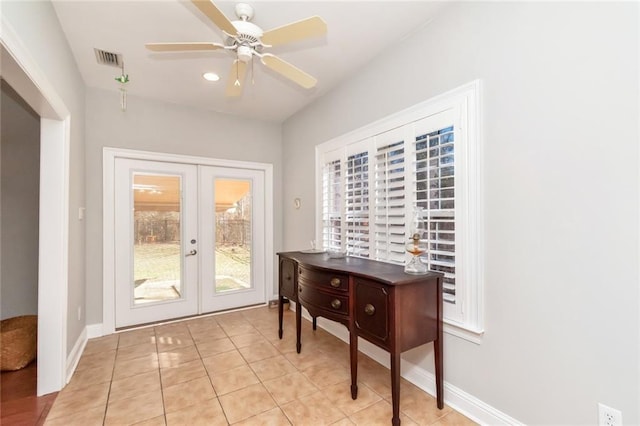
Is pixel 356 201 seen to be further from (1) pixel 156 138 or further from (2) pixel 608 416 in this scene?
(1) pixel 156 138

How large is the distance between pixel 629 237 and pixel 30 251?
493 cm

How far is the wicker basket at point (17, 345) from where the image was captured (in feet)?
7.83

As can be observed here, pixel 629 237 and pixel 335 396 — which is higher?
pixel 629 237

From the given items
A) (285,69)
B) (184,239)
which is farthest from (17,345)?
(285,69)

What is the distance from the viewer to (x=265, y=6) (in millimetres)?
1958

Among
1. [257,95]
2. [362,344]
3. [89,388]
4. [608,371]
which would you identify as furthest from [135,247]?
[608,371]

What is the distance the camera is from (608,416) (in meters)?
1.31

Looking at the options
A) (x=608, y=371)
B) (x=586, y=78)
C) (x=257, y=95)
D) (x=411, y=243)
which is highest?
(x=257, y=95)

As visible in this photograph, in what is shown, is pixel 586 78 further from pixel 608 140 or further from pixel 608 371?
pixel 608 371

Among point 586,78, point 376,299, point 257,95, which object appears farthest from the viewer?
point 257,95

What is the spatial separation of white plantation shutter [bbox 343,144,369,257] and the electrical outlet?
1689mm

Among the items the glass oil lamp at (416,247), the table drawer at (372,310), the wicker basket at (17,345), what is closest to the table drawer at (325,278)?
the table drawer at (372,310)

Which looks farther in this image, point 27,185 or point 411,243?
point 27,185

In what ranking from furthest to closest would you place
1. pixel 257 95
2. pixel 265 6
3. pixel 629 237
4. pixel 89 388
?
pixel 257 95 → pixel 89 388 → pixel 265 6 → pixel 629 237
